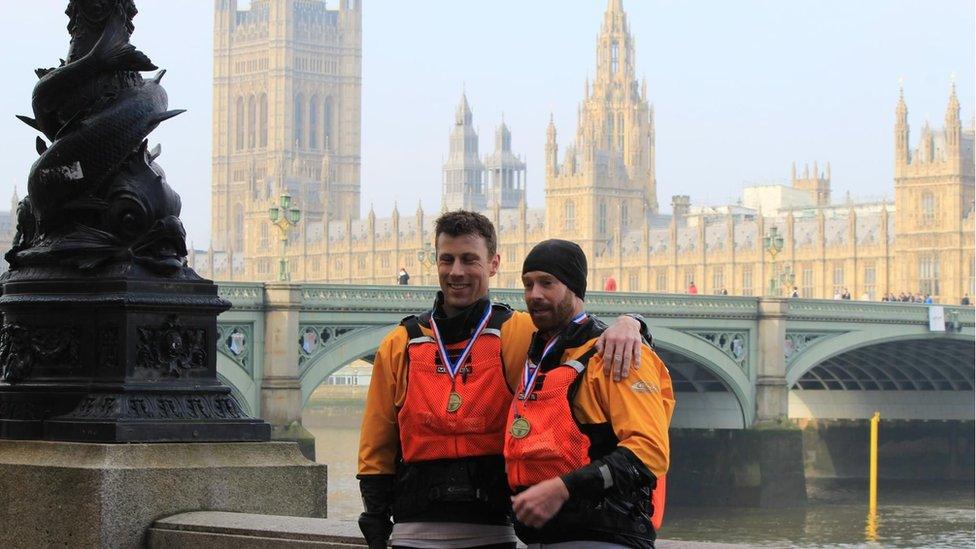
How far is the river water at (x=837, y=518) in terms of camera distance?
27.5m

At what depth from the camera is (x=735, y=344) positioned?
3400 cm

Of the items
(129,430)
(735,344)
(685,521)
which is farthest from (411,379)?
(735,344)

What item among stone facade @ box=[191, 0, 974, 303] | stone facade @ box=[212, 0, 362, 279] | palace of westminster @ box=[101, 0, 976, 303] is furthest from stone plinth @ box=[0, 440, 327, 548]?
stone facade @ box=[212, 0, 362, 279]

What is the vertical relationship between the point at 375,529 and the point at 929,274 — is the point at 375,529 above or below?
below

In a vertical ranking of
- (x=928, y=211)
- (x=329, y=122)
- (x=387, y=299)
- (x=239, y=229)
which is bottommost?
(x=387, y=299)

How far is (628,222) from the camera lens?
255ft

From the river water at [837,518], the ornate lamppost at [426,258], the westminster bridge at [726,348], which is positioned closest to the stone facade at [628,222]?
the ornate lamppost at [426,258]

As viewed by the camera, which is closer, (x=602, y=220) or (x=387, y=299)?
(x=387, y=299)

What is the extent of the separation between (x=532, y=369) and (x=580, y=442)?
190mm

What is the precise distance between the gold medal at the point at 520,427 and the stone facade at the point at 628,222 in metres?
46.6

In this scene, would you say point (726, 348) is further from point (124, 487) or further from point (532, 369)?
point (532, 369)

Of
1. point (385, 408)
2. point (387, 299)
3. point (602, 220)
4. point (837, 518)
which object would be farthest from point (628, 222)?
point (385, 408)

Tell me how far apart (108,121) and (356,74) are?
334 ft

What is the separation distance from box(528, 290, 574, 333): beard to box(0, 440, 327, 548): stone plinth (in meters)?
1.81
